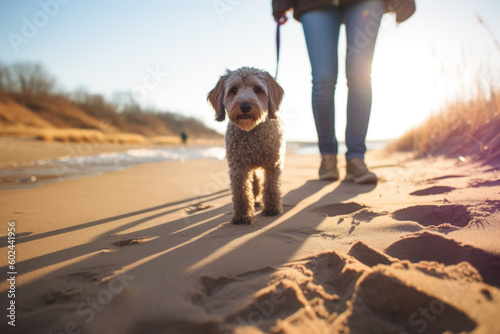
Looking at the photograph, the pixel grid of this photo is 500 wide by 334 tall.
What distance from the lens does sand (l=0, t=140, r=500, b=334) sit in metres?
1.05

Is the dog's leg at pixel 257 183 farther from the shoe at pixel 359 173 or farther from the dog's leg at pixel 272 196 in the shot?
the shoe at pixel 359 173

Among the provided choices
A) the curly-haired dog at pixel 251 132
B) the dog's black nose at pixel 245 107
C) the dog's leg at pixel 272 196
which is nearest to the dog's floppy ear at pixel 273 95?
the curly-haired dog at pixel 251 132

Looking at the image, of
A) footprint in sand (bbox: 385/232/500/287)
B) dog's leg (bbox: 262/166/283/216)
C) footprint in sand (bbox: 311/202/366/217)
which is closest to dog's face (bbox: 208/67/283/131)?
dog's leg (bbox: 262/166/283/216)

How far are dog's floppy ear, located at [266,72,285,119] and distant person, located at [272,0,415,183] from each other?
101cm

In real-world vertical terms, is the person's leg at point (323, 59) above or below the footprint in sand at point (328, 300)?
above

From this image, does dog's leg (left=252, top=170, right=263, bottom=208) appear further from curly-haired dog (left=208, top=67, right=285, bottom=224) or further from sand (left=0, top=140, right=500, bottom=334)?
sand (left=0, top=140, right=500, bottom=334)

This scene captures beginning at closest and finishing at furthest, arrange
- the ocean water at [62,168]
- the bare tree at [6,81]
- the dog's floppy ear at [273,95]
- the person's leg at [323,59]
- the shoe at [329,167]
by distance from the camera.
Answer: the dog's floppy ear at [273,95], the person's leg at [323,59], the shoe at [329,167], the ocean water at [62,168], the bare tree at [6,81]

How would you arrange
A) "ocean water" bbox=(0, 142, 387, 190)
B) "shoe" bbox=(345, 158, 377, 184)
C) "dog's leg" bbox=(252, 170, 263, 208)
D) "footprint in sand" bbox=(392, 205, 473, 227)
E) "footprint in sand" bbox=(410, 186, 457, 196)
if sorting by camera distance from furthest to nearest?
1. "ocean water" bbox=(0, 142, 387, 190)
2. "shoe" bbox=(345, 158, 377, 184)
3. "dog's leg" bbox=(252, 170, 263, 208)
4. "footprint in sand" bbox=(410, 186, 457, 196)
5. "footprint in sand" bbox=(392, 205, 473, 227)

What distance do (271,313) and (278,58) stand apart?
369 cm

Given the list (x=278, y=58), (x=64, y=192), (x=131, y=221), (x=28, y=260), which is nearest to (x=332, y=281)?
(x=28, y=260)

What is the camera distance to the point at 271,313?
43.6 inches

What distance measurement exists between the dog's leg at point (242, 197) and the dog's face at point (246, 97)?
1.60 feet

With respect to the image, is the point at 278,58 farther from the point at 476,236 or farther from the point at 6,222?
the point at 6,222

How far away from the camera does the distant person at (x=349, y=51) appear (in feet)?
12.2
